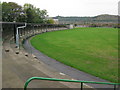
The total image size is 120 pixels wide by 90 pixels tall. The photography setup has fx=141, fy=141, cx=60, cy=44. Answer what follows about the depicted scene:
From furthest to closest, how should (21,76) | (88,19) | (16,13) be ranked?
(88,19)
(16,13)
(21,76)

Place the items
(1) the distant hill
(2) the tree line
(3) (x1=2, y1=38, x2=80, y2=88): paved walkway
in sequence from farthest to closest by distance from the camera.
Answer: (1) the distant hill → (2) the tree line → (3) (x1=2, y1=38, x2=80, y2=88): paved walkway

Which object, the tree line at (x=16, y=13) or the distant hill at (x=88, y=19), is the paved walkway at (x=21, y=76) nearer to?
the tree line at (x=16, y=13)

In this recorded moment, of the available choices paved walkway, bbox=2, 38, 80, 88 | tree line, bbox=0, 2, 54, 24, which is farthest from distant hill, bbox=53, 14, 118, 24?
paved walkway, bbox=2, 38, 80, 88

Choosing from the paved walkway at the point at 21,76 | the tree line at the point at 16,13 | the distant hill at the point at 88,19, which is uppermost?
the distant hill at the point at 88,19

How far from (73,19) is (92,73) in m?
125

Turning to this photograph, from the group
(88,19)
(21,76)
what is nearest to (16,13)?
(21,76)

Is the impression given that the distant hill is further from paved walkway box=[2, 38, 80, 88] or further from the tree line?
paved walkway box=[2, 38, 80, 88]

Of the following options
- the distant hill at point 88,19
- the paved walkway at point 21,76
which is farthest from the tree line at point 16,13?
the distant hill at point 88,19

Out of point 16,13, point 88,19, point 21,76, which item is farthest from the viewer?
point 88,19

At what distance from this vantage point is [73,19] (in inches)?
5231

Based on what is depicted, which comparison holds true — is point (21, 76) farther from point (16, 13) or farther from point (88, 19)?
point (88, 19)

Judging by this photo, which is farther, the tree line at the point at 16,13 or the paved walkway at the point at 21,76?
the tree line at the point at 16,13

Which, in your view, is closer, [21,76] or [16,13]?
[21,76]

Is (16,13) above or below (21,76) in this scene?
above
